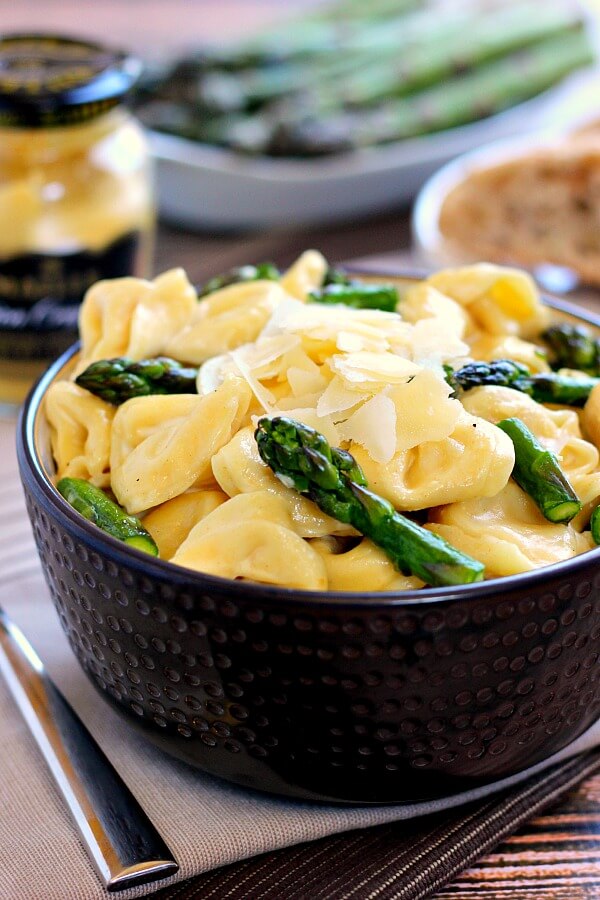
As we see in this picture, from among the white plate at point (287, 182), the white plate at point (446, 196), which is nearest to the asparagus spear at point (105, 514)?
the white plate at point (446, 196)

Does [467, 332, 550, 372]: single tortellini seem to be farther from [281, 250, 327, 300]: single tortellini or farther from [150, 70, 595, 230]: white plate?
[150, 70, 595, 230]: white plate

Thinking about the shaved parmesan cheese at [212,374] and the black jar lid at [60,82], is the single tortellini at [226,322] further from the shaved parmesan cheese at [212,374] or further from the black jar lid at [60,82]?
the black jar lid at [60,82]

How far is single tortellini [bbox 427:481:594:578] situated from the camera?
5.06 ft

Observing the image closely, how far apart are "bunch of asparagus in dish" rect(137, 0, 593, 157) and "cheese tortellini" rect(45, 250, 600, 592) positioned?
2.10 metres

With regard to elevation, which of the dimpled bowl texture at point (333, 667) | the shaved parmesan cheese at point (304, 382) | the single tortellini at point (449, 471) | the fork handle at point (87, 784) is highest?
the shaved parmesan cheese at point (304, 382)

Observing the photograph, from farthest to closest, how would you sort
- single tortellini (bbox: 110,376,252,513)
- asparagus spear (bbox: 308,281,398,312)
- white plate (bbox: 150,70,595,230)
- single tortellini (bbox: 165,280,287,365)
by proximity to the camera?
white plate (bbox: 150,70,595,230)
asparagus spear (bbox: 308,281,398,312)
single tortellini (bbox: 165,280,287,365)
single tortellini (bbox: 110,376,252,513)

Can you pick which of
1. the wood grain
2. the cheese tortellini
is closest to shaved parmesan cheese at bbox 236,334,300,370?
the cheese tortellini

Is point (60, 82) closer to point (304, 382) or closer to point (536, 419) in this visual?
point (304, 382)

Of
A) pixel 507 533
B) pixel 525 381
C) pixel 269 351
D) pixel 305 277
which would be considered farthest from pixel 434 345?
pixel 305 277

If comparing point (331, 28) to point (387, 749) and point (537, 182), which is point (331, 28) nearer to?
point (537, 182)

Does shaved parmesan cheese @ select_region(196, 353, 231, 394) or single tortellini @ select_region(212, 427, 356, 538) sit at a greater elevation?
shaved parmesan cheese @ select_region(196, 353, 231, 394)

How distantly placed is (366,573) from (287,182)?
2.45m

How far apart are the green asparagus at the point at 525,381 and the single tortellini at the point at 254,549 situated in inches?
16.8

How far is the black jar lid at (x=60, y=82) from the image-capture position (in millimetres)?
2699
